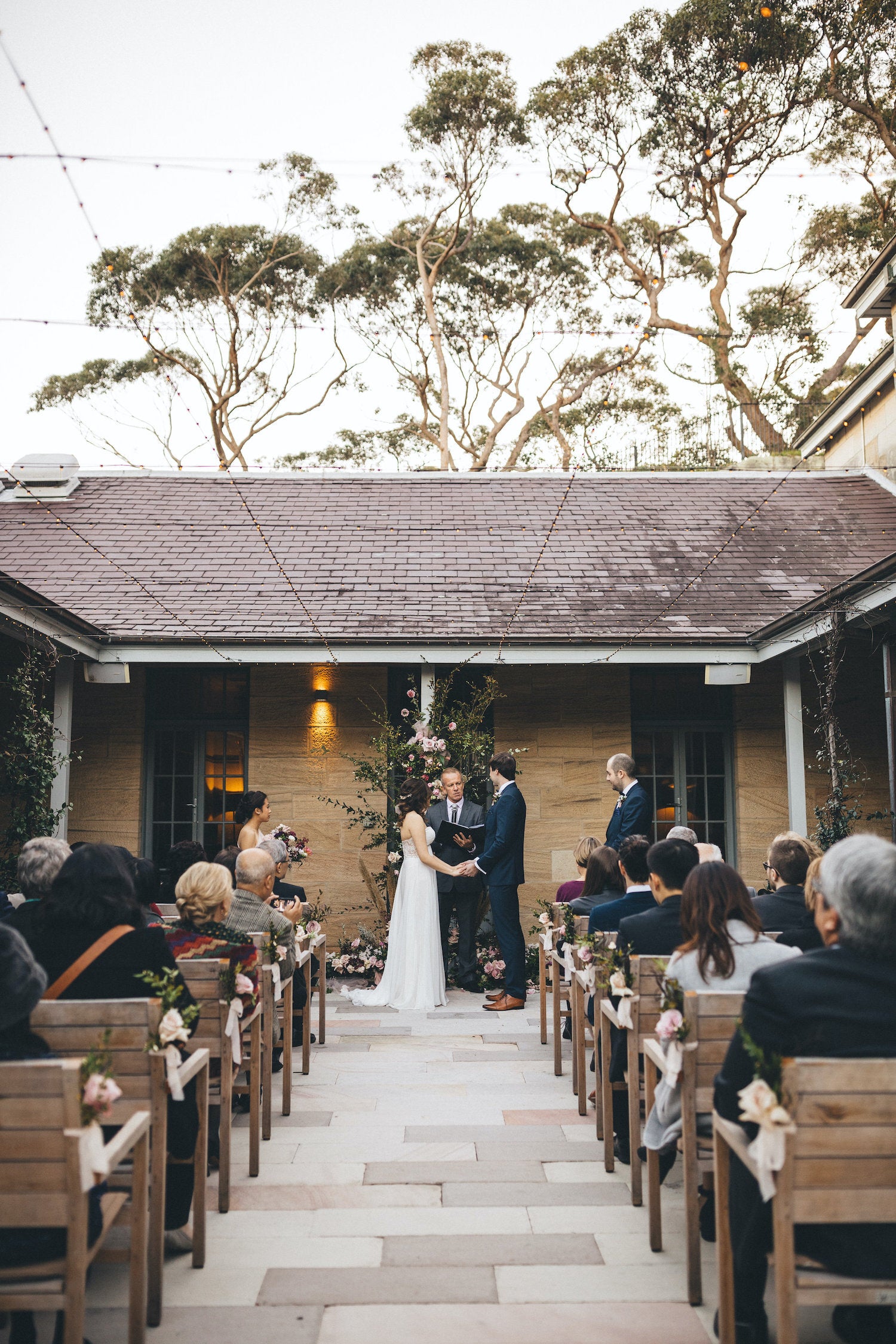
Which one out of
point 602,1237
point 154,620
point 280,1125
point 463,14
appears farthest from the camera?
point 463,14

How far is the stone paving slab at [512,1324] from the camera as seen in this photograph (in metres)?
3.13

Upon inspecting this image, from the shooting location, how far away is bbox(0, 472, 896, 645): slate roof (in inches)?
414

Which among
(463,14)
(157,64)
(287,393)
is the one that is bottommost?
(157,64)

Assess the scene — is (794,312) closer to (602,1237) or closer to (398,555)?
(398,555)

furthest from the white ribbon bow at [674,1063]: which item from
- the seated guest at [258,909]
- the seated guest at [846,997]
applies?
the seated guest at [258,909]

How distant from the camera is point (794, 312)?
2383 centimetres

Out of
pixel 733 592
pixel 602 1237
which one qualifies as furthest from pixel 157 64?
pixel 602 1237

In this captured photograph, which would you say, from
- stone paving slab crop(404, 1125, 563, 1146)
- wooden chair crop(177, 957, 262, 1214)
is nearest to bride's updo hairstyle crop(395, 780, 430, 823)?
stone paving slab crop(404, 1125, 563, 1146)

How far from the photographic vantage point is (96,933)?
3.45 metres

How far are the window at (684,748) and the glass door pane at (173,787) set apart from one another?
4724mm

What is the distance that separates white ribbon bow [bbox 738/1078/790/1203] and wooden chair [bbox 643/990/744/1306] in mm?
912

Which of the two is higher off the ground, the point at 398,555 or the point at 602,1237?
the point at 398,555

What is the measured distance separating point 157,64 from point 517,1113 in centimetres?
919

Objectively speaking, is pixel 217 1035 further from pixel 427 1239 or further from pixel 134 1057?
pixel 427 1239
